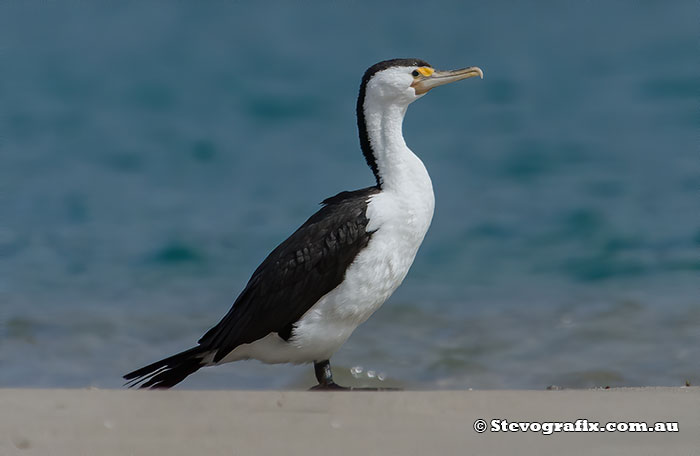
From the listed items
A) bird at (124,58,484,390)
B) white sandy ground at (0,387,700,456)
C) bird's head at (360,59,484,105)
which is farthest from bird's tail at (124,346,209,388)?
bird's head at (360,59,484,105)

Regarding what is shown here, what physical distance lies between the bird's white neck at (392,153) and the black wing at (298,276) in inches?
8.1

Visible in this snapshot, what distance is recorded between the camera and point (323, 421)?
11.5 feet

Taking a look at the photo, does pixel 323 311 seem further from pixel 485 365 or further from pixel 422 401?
pixel 485 365

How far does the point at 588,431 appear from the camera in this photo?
3.41 metres

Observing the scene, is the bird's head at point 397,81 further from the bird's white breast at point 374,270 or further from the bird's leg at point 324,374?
the bird's leg at point 324,374

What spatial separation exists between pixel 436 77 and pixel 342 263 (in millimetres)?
1294

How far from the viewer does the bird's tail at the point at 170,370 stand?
4.90 m

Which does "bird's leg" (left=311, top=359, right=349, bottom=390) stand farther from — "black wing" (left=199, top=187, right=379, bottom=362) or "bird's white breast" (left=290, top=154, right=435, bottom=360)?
A: "black wing" (left=199, top=187, right=379, bottom=362)

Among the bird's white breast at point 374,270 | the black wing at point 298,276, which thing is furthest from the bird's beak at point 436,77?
the black wing at point 298,276
